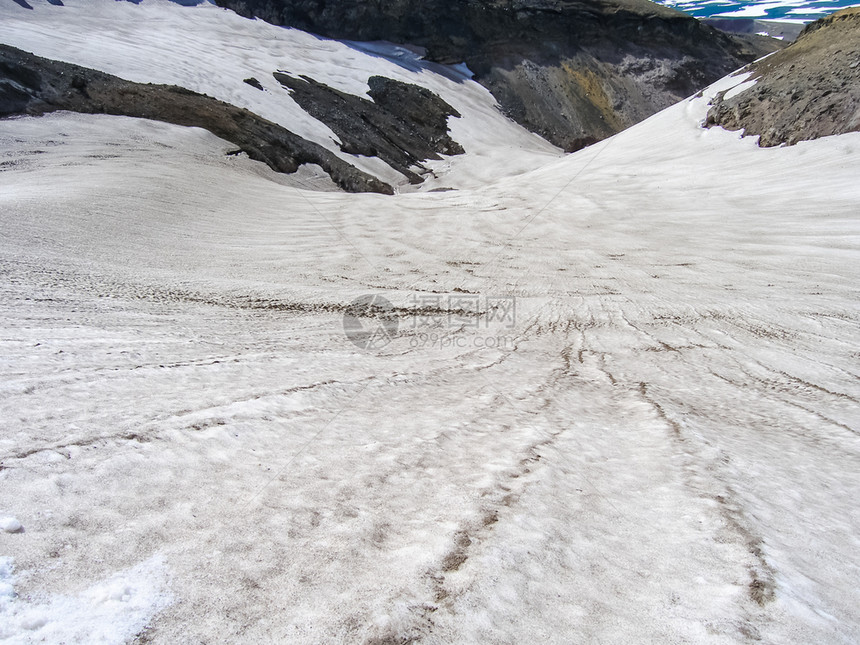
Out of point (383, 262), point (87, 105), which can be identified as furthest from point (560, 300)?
point (87, 105)

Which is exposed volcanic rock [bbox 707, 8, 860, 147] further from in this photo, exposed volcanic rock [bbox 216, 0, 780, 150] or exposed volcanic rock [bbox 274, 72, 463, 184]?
exposed volcanic rock [bbox 216, 0, 780, 150]

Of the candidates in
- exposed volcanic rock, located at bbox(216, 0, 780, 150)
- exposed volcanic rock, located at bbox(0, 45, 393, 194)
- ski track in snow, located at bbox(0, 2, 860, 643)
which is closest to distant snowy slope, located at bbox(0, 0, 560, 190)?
exposed volcanic rock, located at bbox(216, 0, 780, 150)

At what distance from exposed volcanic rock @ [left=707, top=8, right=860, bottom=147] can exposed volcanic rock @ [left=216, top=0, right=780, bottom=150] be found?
19.0 meters

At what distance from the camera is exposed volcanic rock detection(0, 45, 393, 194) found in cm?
1427

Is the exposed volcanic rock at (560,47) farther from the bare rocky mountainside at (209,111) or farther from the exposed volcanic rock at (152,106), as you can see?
the exposed volcanic rock at (152,106)

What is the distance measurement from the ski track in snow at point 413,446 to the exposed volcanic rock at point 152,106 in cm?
876

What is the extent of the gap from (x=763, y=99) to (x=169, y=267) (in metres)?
19.1

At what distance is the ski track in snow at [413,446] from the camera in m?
1.50

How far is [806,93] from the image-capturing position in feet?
50.7

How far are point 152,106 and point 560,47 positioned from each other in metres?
38.1

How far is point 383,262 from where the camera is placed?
776 cm

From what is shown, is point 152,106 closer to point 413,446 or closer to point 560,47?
point 413,446

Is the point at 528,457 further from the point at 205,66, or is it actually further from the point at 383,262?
the point at 205,66

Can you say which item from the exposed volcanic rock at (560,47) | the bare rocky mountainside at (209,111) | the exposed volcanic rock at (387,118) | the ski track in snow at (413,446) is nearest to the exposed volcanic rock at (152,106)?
the bare rocky mountainside at (209,111)
